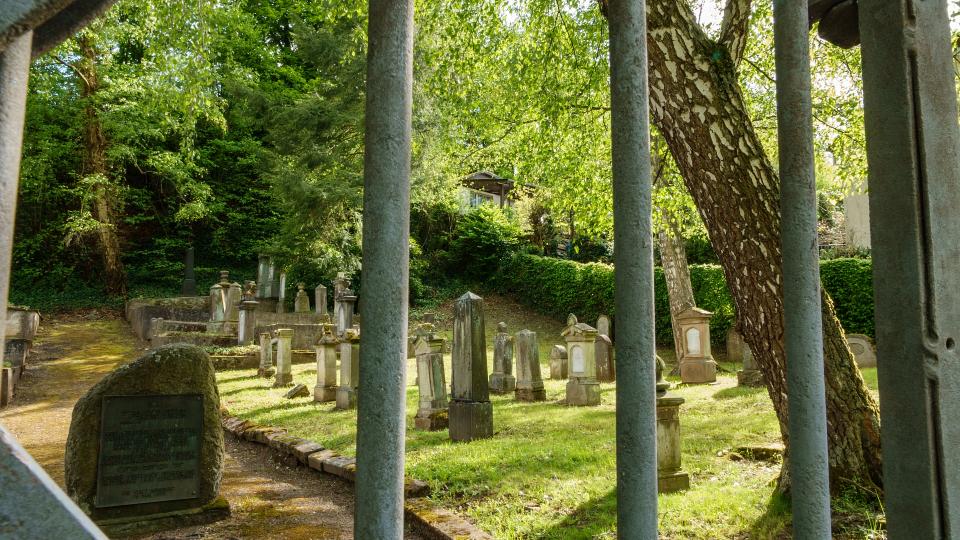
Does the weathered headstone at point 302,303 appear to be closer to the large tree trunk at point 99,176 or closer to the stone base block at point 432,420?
the large tree trunk at point 99,176

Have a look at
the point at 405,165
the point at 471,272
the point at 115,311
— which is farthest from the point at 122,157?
the point at 405,165

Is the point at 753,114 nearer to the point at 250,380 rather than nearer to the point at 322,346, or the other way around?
the point at 322,346

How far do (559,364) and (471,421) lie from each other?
669 cm

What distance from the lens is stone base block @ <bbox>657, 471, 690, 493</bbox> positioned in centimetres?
483

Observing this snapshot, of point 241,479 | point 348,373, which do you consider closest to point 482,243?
point 348,373

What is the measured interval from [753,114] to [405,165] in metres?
11.6

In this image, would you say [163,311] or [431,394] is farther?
[163,311]

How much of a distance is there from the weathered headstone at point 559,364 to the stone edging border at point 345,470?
23.1 ft

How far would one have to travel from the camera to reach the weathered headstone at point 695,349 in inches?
485

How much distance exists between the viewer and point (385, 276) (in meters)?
1.24

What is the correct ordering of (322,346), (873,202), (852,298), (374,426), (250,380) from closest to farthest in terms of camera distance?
(374,426)
(873,202)
(322,346)
(250,380)
(852,298)

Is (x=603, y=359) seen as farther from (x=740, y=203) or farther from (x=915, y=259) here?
(x=915, y=259)

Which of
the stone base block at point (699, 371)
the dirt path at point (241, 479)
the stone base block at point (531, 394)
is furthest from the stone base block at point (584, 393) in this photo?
the dirt path at point (241, 479)

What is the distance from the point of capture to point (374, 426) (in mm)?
1217
